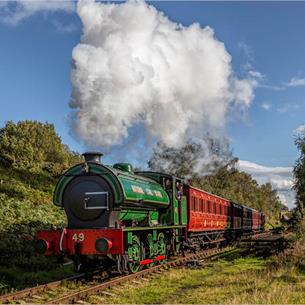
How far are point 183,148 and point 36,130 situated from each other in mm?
17890

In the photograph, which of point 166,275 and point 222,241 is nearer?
point 166,275

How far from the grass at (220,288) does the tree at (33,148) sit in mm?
25775

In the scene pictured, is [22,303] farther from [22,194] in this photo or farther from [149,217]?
[22,194]

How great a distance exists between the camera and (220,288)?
37.0 feet

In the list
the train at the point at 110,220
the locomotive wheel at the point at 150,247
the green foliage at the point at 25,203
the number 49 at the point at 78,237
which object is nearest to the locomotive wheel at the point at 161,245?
the train at the point at 110,220

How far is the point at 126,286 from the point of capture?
39.6 feet

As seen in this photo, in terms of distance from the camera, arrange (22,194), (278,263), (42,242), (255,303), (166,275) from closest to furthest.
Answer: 1. (255,303)
2. (42,242)
3. (166,275)
4. (278,263)
5. (22,194)

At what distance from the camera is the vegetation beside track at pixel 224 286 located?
9.84 meters

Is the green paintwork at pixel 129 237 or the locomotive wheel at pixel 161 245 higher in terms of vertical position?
the green paintwork at pixel 129 237

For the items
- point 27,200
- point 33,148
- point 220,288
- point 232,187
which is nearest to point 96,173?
point 220,288

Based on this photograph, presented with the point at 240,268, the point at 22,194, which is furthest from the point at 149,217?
the point at 22,194

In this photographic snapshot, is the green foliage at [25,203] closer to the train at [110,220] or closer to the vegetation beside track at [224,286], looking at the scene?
the train at [110,220]

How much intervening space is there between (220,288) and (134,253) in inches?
132

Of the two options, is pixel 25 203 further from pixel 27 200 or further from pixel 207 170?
pixel 207 170
